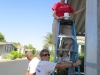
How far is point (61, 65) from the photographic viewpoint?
10.2 ft

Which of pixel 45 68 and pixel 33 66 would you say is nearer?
pixel 45 68

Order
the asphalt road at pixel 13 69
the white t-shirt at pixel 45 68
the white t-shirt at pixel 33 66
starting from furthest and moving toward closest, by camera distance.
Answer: the asphalt road at pixel 13 69
the white t-shirt at pixel 33 66
the white t-shirt at pixel 45 68

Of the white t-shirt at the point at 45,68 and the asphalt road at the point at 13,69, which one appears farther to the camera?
the asphalt road at the point at 13,69

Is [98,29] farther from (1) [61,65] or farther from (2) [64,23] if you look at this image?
(2) [64,23]

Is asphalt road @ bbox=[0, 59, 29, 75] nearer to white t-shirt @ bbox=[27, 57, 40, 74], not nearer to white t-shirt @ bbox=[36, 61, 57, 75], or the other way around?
white t-shirt @ bbox=[27, 57, 40, 74]

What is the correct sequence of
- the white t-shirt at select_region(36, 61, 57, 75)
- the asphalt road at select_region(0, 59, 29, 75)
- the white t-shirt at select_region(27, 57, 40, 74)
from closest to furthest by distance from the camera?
the white t-shirt at select_region(36, 61, 57, 75) < the white t-shirt at select_region(27, 57, 40, 74) < the asphalt road at select_region(0, 59, 29, 75)

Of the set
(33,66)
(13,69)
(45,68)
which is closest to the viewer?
(45,68)

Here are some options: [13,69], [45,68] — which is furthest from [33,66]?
[13,69]

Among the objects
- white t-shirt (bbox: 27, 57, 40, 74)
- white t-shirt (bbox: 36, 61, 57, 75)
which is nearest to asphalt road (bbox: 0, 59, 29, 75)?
white t-shirt (bbox: 27, 57, 40, 74)

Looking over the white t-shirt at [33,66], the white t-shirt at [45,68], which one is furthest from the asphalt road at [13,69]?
the white t-shirt at [45,68]

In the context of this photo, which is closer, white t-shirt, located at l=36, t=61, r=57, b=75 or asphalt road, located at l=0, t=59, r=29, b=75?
white t-shirt, located at l=36, t=61, r=57, b=75

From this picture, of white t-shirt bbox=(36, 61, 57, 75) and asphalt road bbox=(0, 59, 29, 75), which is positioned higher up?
white t-shirt bbox=(36, 61, 57, 75)

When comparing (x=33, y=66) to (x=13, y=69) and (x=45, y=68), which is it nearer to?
(x=45, y=68)

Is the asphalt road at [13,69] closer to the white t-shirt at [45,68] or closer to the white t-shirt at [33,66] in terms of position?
the white t-shirt at [33,66]
